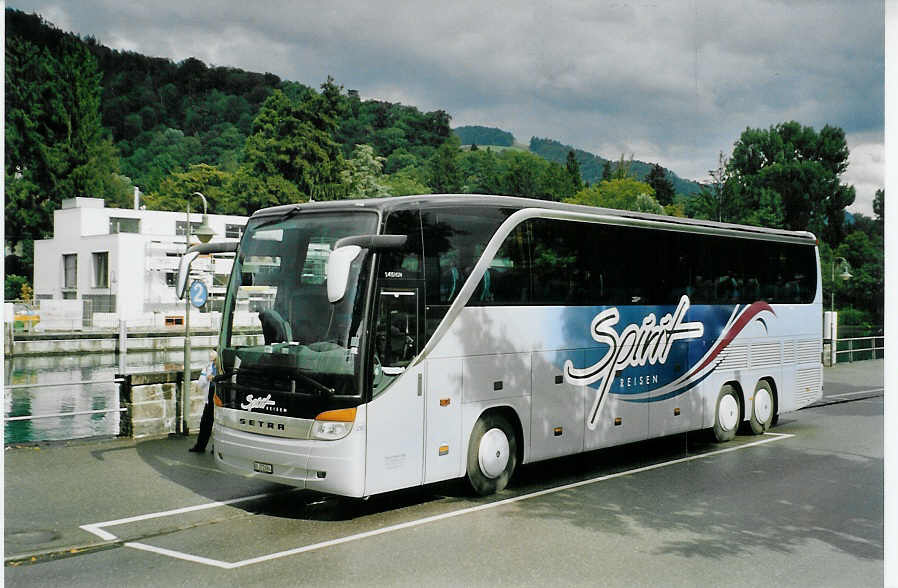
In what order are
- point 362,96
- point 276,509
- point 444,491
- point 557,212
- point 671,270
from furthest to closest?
1. point 362,96
2. point 671,270
3. point 557,212
4. point 444,491
5. point 276,509

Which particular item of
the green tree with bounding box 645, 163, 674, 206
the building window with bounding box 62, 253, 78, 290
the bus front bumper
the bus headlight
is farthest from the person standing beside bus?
the green tree with bounding box 645, 163, 674, 206

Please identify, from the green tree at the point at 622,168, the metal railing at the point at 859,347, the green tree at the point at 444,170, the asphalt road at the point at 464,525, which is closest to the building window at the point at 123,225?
the green tree at the point at 444,170

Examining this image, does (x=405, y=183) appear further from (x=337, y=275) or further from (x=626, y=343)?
(x=337, y=275)

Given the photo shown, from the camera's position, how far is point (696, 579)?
7.12 meters

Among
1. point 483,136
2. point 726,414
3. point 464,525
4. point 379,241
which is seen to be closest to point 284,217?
point 379,241

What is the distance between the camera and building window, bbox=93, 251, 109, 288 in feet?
226

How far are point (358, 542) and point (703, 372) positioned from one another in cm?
770

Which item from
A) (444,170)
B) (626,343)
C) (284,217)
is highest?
(444,170)

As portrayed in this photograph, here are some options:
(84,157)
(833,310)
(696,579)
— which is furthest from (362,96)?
(696,579)

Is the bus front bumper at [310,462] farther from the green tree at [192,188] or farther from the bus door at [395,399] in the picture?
the green tree at [192,188]

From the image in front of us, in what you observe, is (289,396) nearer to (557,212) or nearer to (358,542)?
(358,542)

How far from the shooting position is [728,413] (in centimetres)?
1473

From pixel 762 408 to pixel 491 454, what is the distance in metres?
7.31

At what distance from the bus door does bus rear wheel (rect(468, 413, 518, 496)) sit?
3.09 ft
